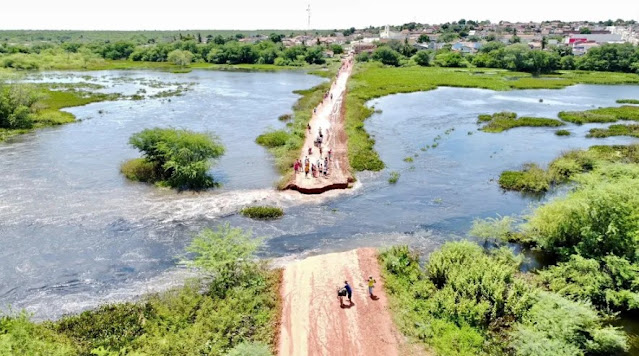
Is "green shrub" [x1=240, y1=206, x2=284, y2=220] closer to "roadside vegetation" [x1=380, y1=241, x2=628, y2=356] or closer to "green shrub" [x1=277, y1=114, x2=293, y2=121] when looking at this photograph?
"roadside vegetation" [x1=380, y1=241, x2=628, y2=356]

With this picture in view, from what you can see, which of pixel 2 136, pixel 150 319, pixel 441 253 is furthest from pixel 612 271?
pixel 2 136

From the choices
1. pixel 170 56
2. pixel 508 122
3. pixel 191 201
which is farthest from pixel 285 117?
pixel 170 56

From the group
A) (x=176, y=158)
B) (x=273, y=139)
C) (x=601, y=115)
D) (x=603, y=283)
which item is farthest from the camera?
(x=601, y=115)

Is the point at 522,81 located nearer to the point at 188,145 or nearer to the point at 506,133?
the point at 506,133

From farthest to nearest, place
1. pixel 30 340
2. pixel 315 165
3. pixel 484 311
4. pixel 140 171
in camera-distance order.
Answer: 1. pixel 315 165
2. pixel 140 171
3. pixel 484 311
4. pixel 30 340

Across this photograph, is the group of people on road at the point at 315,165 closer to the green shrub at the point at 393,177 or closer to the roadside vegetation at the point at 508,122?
the green shrub at the point at 393,177

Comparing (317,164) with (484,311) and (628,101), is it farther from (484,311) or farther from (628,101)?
(628,101)
